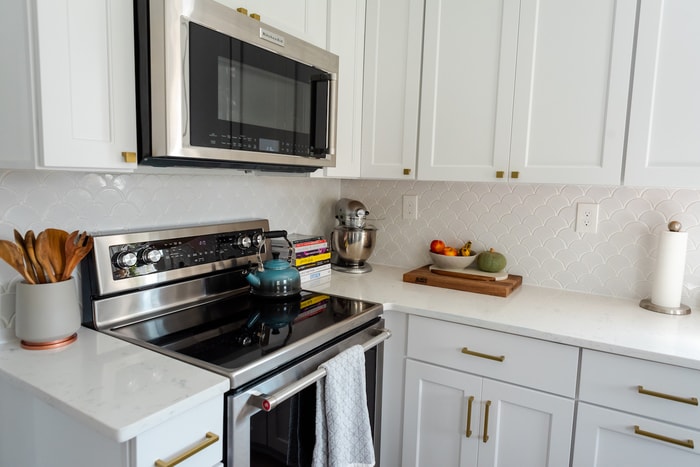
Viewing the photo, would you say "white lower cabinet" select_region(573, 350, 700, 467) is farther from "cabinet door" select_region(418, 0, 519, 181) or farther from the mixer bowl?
the mixer bowl

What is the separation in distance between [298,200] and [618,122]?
1316 millimetres

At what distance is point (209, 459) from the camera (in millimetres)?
1014

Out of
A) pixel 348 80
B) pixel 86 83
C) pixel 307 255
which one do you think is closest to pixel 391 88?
pixel 348 80

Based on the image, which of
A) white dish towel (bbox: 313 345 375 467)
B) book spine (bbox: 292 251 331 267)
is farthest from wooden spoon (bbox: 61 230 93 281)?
book spine (bbox: 292 251 331 267)

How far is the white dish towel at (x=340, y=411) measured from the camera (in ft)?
4.28

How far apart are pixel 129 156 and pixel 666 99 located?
159 centimetres

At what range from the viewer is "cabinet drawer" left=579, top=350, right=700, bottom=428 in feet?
4.06

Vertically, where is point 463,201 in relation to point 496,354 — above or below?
above

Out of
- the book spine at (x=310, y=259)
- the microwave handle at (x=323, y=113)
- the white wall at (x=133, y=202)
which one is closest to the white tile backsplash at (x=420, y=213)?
the white wall at (x=133, y=202)

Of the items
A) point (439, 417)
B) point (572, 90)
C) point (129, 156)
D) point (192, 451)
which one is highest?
point (572, 90)

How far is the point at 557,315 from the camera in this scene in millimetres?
1572

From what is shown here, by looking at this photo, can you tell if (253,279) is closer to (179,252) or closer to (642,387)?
(179,252)

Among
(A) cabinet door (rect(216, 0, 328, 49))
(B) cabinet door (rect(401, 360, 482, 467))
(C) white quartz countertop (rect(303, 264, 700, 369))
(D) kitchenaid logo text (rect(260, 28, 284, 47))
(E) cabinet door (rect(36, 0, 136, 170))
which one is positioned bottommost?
(B) cabinet door (rect(401, 360, 482, 467))

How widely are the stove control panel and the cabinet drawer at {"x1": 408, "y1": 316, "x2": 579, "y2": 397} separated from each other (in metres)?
0.70
